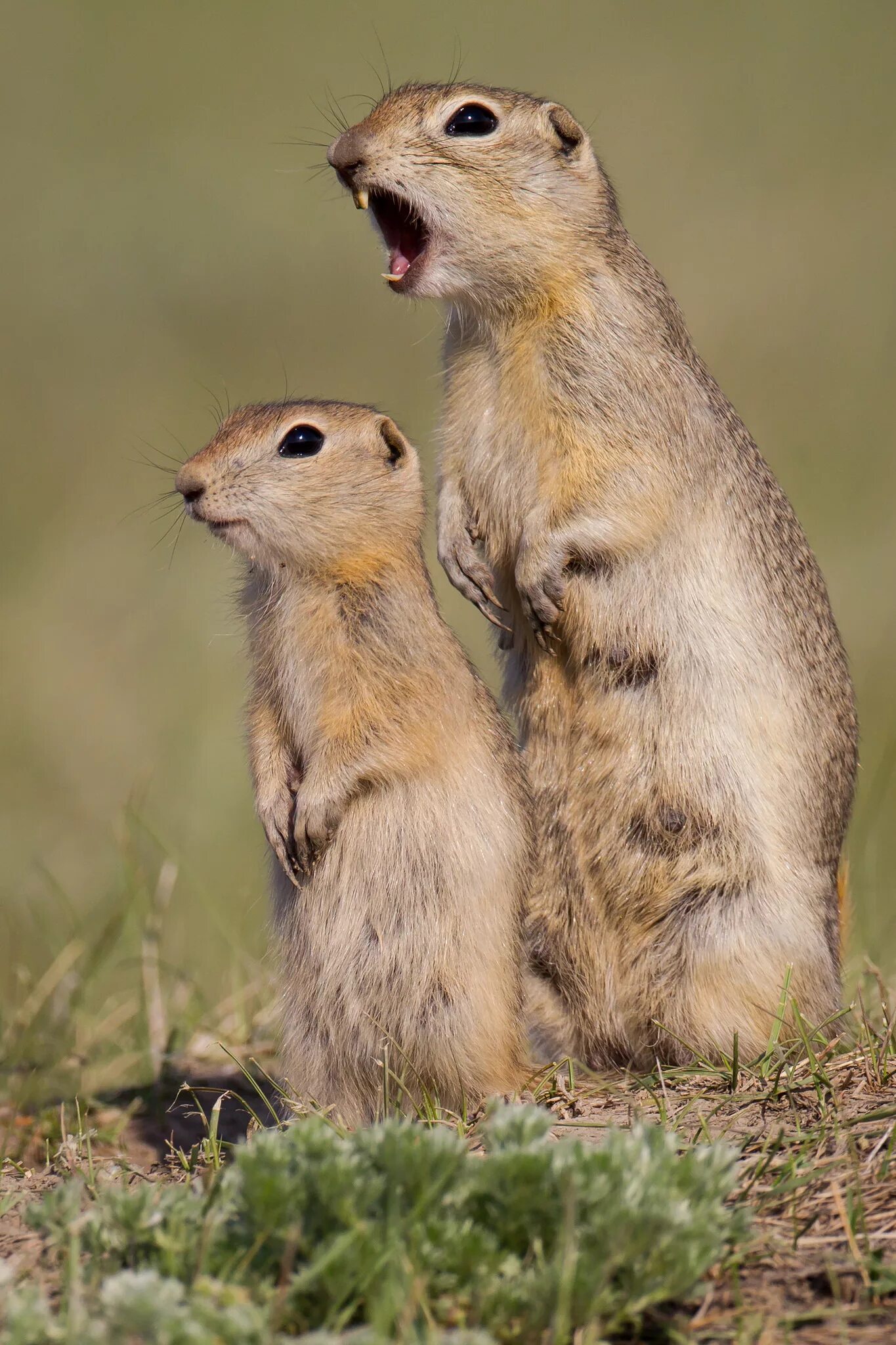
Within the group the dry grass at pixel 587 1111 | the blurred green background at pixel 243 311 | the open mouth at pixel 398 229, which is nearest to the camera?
the dry grass at pixel 587 1111

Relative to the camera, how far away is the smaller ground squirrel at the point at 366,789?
16.1 feet

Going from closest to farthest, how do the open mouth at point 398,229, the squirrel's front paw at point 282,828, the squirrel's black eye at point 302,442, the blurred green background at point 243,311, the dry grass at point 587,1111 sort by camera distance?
1. the dry grass at point 587,1111
2. the squirrel's front paw at point 282,828
3. the squirrel's black eye at point 302,442
4. the open mouth at point 398,229
5. the blurred green background at point 243,311

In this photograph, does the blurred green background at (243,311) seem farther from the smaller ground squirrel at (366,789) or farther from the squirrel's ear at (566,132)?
the squirrel's ear at (566,132)

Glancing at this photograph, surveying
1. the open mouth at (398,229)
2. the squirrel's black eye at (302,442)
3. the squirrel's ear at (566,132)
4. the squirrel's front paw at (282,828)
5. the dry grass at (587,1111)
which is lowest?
the dry grass at (587,1111)

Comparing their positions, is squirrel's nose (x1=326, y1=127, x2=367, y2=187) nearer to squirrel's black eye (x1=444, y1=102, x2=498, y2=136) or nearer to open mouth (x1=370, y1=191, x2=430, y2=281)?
open mouth (x1=370, y1=191, x2=430, y2=281)

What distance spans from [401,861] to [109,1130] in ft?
5.09

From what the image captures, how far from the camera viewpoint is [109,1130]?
18.1 feet

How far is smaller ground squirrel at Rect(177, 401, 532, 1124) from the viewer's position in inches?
193

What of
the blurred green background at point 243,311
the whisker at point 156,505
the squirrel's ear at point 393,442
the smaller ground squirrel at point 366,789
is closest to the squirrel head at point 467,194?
the squirrel's ear at point 393,442

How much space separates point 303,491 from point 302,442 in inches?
9.3

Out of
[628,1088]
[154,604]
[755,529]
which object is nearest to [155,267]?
[154,604]

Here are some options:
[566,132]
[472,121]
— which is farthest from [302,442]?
[566,132]

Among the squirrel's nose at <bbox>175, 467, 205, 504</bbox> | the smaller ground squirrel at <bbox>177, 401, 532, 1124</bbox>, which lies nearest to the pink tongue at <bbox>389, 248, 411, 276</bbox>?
the smaller ground squirrel at <bbox>177, 401, 532, 1124</bbox>

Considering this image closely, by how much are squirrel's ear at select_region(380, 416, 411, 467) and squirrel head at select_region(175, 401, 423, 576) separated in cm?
4
